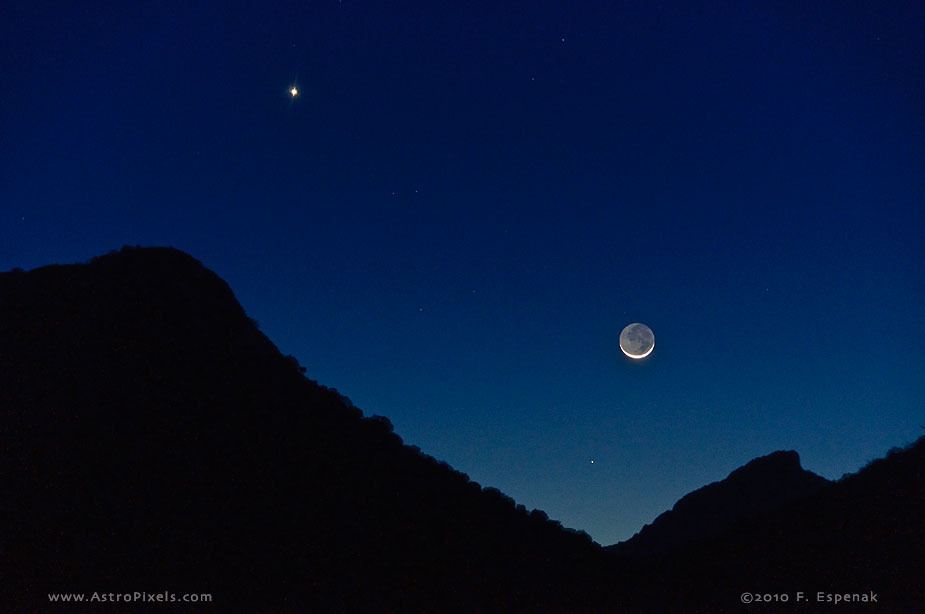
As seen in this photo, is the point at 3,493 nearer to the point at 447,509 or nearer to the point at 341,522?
the point at 341,522

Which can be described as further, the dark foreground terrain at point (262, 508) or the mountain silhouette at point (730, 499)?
the mountain silhouette at point (730, 499)

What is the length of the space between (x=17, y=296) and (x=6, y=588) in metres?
25.0

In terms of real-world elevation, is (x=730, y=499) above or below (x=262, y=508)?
above

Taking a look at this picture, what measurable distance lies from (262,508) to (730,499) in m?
81.6

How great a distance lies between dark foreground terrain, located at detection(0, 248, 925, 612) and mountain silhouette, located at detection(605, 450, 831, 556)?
50.8 metres

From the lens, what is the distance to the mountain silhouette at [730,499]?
83.4 m

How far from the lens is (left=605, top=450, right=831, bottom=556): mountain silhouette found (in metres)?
83.4

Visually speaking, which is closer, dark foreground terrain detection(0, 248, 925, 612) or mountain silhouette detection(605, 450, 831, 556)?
dark foreground terrain detection(0, 248, 925, 612)

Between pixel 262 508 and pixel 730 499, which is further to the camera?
pixel 730 499

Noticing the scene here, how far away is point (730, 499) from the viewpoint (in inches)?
3425

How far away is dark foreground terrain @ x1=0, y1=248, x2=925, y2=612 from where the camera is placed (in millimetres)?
27297

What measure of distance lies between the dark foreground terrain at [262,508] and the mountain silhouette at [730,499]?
167 feet

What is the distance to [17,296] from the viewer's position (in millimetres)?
39031

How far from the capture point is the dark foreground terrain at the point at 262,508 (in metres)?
27.3
